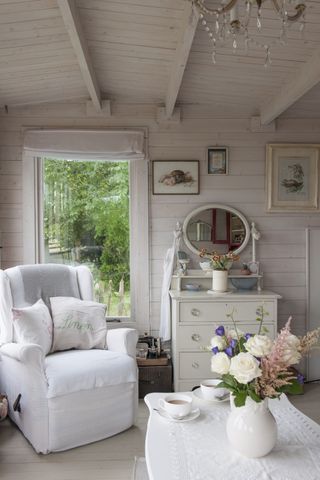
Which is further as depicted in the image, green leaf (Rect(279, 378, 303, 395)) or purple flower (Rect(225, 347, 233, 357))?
purple flower (Rect(225, 347, 233, 357))

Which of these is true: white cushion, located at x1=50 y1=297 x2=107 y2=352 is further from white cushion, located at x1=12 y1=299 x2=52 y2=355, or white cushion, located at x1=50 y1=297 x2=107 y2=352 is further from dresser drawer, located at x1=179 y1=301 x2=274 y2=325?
dresser drawer, located at x1=179 y1=301 x2=274 y2=325

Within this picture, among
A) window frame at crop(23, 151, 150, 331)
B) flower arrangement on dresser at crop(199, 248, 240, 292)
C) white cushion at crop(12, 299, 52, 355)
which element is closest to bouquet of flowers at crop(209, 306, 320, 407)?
white cushion at crop(12, 299, 52, 355)

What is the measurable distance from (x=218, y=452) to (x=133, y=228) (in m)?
2.41

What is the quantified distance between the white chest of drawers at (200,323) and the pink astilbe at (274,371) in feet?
5.96

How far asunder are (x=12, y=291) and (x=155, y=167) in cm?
154

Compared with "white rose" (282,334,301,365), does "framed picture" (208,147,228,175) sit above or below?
above

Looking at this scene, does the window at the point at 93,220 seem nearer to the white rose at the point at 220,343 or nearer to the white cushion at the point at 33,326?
the white cushion at the point at 33,326

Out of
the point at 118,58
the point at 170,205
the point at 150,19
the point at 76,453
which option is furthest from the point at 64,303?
the point at 150,19

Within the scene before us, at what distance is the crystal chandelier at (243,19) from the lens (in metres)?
1.53

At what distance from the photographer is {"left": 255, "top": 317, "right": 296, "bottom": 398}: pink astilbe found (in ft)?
5.33

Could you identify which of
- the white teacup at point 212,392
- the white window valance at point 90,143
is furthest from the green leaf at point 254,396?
the white window valance at point 90,143

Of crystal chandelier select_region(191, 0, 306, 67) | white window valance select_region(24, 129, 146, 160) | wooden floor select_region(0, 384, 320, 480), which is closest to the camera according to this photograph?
crystal chandelier select_region(191, 0, 306, 67)

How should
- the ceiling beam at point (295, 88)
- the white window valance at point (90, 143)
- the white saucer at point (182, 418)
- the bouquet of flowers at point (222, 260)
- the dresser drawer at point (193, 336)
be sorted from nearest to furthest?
the white saucer at point (182, 418) < the ceiling beam at point (295, 88) < the dresser drawer at point (193, 336) < the bouquet of flowers at point (222, 260) < the white window valance at point (90, 143)

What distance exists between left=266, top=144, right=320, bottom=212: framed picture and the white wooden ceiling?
1.06 ft
